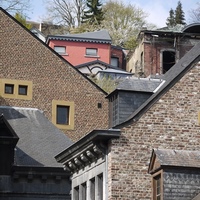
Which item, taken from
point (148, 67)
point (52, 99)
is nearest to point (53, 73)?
point (52, 99)

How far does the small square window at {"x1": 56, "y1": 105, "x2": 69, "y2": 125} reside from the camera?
152 feet

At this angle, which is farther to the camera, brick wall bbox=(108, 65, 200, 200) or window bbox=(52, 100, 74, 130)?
window bbox=(52, 100, 74, 130)

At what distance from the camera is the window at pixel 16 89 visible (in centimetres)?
4556

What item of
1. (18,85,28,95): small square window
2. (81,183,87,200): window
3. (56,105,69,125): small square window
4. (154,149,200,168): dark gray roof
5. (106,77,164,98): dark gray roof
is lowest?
(81,183,87,200): window

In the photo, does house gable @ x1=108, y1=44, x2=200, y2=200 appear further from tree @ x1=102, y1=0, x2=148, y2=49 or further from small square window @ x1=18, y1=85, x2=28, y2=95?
tree @ x1=102, y1=0, x2=148, y2=49

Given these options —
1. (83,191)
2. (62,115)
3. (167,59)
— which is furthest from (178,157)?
(167,59)

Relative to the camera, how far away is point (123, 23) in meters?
101

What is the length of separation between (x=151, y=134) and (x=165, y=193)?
220cm

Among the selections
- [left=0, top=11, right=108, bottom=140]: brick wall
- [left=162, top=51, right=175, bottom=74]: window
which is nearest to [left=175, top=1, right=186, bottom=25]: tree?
[left=162, top=51, right=175, bottom=74]: window

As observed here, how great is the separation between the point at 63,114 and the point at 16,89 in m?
2.76

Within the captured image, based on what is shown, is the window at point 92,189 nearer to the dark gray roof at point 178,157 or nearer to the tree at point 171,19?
the dark gray roof at point 178,157

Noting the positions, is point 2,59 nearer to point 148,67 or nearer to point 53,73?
point 53,73

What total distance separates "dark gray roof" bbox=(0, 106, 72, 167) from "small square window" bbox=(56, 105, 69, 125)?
15.5ft

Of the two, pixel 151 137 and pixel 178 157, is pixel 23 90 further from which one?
pixel 178 157
